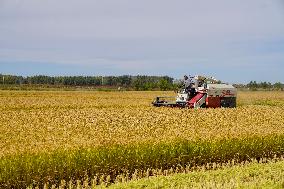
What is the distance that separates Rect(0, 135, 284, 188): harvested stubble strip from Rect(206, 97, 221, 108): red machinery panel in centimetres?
1154

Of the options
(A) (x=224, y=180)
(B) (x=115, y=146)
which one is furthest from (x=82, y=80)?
(A) (x=224, y=180)

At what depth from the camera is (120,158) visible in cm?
1225

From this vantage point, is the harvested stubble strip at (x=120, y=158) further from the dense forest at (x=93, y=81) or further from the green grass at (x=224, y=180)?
the dense forest at (x=93, y=81)

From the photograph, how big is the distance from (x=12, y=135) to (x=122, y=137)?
146 inches

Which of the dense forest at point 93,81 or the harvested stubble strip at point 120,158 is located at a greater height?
the dense forest at point 93,81

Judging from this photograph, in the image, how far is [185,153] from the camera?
13594 millimetres

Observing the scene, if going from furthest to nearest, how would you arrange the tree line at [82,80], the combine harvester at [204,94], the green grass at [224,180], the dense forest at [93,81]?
1. the tree line at [82,80]
2. the dense forest at [93,81]
3. the combine harvester at [204,94]
4. the green grass at [224,180]

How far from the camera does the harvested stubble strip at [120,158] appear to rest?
35.0ft

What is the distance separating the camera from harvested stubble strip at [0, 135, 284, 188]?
10.7 meters

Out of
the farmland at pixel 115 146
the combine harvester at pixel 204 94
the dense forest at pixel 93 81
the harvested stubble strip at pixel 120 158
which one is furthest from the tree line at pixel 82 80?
the harvested stubble strip at pixel 120 158

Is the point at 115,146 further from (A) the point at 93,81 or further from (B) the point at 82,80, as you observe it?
(B) the point at 82,80

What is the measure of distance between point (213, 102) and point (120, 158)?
16.4 m

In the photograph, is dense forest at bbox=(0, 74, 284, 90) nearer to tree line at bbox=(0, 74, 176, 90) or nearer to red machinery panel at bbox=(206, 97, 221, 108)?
tree line at bbox=(0, 74, 176, 90)

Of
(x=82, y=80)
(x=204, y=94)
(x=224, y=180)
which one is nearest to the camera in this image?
(x=224, y=180)
